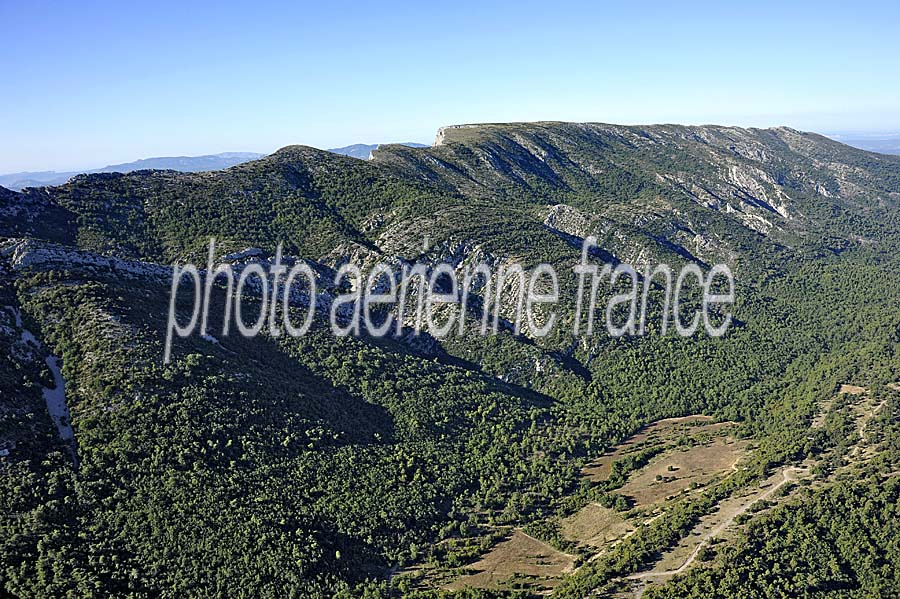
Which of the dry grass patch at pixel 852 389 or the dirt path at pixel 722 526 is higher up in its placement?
the dry grass patch at pixel 852 389

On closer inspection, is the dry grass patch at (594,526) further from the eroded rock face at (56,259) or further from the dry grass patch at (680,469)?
the eroded rock face at (56,259)

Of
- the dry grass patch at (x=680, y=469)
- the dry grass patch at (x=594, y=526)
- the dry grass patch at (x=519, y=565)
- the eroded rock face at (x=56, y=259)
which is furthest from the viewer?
the dry grass patch at (x=680, y=469)

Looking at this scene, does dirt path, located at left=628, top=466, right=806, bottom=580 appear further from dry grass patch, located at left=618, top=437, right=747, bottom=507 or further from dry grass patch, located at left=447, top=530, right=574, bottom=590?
dry grass patch, located at left=618, top=437, right=747, bottom=507

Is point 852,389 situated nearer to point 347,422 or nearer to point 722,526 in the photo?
point 722,526

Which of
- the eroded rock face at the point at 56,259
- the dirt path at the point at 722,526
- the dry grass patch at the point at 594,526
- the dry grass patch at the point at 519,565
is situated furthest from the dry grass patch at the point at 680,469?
the eroded rock face at the point at 56,259

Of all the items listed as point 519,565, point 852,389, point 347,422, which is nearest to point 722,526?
point 519,565

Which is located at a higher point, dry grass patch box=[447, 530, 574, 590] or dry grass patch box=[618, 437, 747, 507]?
Answer: dry grass patch box=[618, 437, 747, 507]

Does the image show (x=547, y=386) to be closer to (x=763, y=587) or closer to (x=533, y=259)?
(x=533, y=259)

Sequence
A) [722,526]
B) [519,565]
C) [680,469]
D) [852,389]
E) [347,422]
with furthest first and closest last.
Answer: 1. [852,389]
2. [680,469]
3. [347,422]
4. [519,565]
5. [722,526]

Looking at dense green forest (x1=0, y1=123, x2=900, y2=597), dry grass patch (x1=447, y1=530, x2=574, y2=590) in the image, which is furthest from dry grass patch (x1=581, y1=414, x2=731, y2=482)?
dry grass patch (x1=447, y1=530, x2=574, y2=590)
